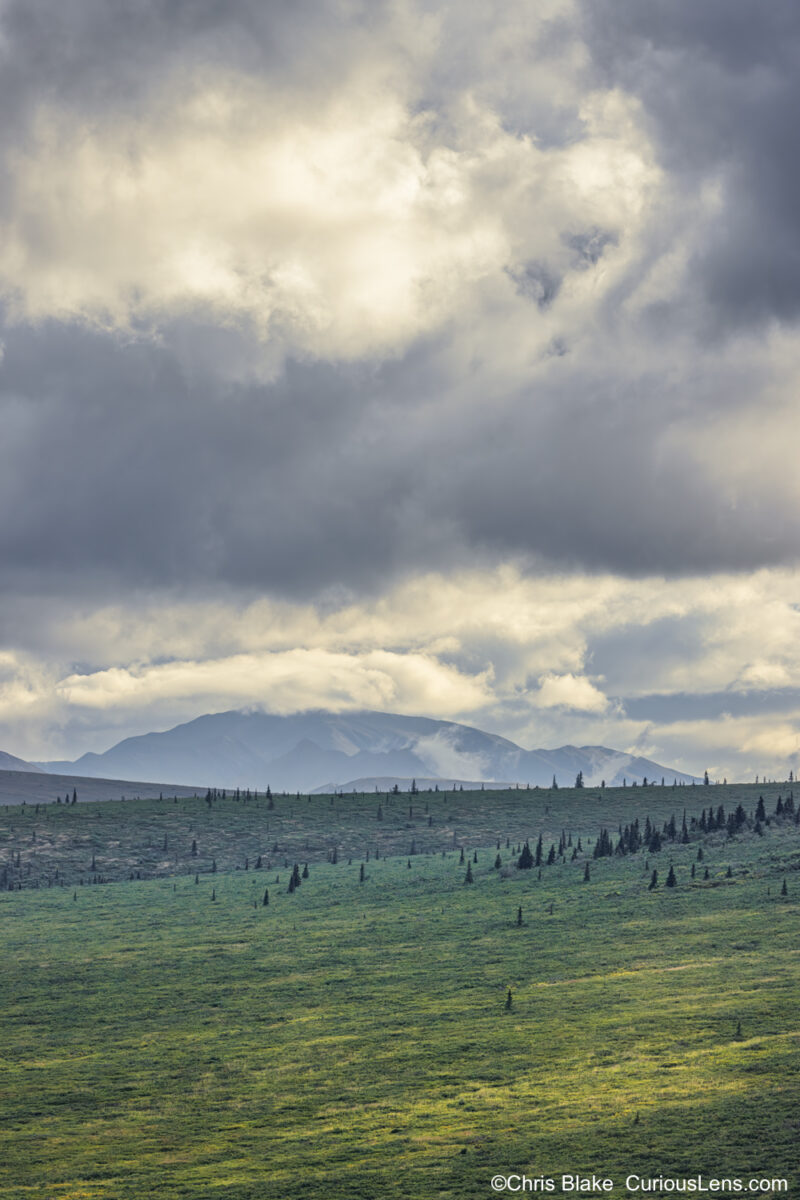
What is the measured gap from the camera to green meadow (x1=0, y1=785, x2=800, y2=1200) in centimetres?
5812

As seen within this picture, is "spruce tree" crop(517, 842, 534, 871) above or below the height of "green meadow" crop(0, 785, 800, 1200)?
above

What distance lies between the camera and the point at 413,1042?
3452 inches

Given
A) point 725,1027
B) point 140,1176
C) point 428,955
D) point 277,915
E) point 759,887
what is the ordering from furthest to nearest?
point 277,915 < point 759,887 < point 428,955 < point 725,1027 < point 140,1176

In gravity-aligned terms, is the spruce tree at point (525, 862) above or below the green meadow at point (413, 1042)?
above

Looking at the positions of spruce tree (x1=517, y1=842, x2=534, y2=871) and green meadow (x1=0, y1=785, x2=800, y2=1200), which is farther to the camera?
spruce tree (x1=517, y1=842, x2=534, y2=871)

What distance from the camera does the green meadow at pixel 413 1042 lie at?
2288 inches

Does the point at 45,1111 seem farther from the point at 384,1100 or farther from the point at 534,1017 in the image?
the point at 534,1017

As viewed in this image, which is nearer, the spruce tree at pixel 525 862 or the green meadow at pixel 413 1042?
the green meadow at pixel 413 1042

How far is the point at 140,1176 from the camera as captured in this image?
194 ft

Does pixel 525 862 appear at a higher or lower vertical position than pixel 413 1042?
higher

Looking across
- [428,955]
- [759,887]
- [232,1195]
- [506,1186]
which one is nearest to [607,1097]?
[506,1186]

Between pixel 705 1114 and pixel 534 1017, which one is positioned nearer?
pixel 705 1114

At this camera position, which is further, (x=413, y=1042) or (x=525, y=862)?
(x=525, y=862)

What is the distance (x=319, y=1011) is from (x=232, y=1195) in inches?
1951
